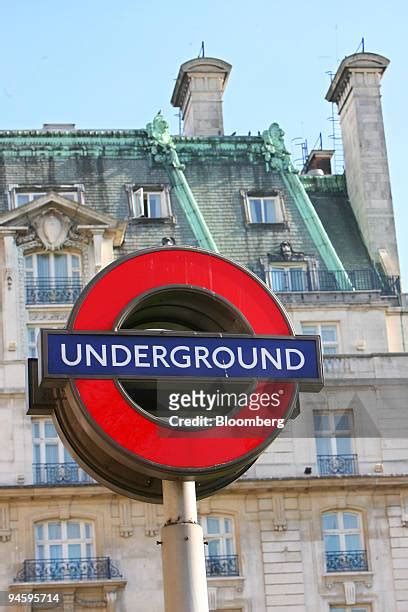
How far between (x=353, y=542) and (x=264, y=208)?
1172 centimetres

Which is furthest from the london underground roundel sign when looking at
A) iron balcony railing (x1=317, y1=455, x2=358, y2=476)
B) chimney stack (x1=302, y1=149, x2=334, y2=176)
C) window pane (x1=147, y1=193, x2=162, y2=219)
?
chimney stack (x1=302, y1=149, x2=334, y2=176)

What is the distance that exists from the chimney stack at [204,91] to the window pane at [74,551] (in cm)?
1614

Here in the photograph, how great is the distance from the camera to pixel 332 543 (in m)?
53.3

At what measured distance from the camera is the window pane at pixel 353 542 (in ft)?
175

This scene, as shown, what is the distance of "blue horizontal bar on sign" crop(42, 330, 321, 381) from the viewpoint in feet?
88.7

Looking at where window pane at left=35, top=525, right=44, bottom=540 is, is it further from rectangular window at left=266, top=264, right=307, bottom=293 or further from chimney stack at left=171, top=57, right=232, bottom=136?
chimney stack at left=171, top=57, right=232, bottom=136

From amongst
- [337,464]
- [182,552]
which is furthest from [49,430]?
[182,552]

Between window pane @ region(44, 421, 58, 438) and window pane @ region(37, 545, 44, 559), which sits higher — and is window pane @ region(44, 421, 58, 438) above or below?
above

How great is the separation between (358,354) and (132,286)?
90.7ft

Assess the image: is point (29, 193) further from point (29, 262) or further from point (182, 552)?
point (182, 552)

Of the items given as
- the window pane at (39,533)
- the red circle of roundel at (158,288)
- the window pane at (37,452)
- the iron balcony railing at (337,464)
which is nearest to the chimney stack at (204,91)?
the iron balcony railing at (337,464)

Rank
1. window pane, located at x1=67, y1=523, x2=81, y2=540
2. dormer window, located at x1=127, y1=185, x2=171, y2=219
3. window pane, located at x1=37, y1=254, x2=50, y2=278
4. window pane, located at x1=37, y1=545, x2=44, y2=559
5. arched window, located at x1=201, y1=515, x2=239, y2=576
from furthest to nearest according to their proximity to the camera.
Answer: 1. dormer window, located at x1=127, y1=185, x2=171, y2=219
2. window pane, located at x1=37, y1=254, x2=50, y2=278
3. arched window, located at x1=201, y1=515, x2=239, y2=576
4. window pane, located at x1=67, y1=523, x2=81, y2=540
5. window pane, located at x1=37, y1=545, x2=44, y2=559

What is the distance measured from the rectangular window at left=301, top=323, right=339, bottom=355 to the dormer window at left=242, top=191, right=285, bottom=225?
435 centimetres

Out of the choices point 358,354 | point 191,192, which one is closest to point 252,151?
point 191,192
